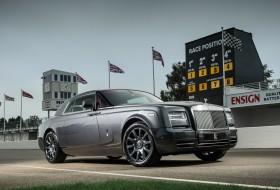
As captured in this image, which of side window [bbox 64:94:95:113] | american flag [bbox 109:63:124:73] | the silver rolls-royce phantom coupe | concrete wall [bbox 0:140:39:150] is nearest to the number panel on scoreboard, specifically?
american flag [bbox 109:63:124:73]

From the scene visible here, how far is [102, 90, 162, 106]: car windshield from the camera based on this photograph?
8.96 m

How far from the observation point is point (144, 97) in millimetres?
9391

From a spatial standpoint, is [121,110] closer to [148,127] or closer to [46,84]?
[148,127]

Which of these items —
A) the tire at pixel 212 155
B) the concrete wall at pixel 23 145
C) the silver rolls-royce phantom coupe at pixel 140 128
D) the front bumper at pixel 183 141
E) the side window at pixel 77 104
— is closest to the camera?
the front bumper at pixel 183 141

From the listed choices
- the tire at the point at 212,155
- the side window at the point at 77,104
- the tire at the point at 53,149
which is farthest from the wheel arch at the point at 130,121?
the tire at the point at 53,149

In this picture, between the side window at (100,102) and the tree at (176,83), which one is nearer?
the side window at (100,102)

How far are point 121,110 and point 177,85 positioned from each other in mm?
71276

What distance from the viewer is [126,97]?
916 cm

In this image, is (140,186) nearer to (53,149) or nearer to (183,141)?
(183,141)

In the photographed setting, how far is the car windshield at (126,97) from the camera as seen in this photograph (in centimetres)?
896

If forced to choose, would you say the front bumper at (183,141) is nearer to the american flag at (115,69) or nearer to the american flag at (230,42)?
the american flag at (230,42)

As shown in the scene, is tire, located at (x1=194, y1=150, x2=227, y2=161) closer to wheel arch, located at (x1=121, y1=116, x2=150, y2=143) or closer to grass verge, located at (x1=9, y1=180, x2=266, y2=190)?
wheel arch, located at (x1=121, y1=116, x2=150, y2=143)

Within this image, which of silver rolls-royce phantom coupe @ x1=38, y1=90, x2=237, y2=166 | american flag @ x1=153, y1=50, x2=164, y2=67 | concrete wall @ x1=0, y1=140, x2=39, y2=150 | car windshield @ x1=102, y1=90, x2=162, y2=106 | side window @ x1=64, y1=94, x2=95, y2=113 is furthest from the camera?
american flag @ x1=153, y1=50, x2=164, y2=67

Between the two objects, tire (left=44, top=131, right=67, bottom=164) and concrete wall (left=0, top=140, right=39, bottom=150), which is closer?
tire (left=44, top=131, right=67, bottom=164)
